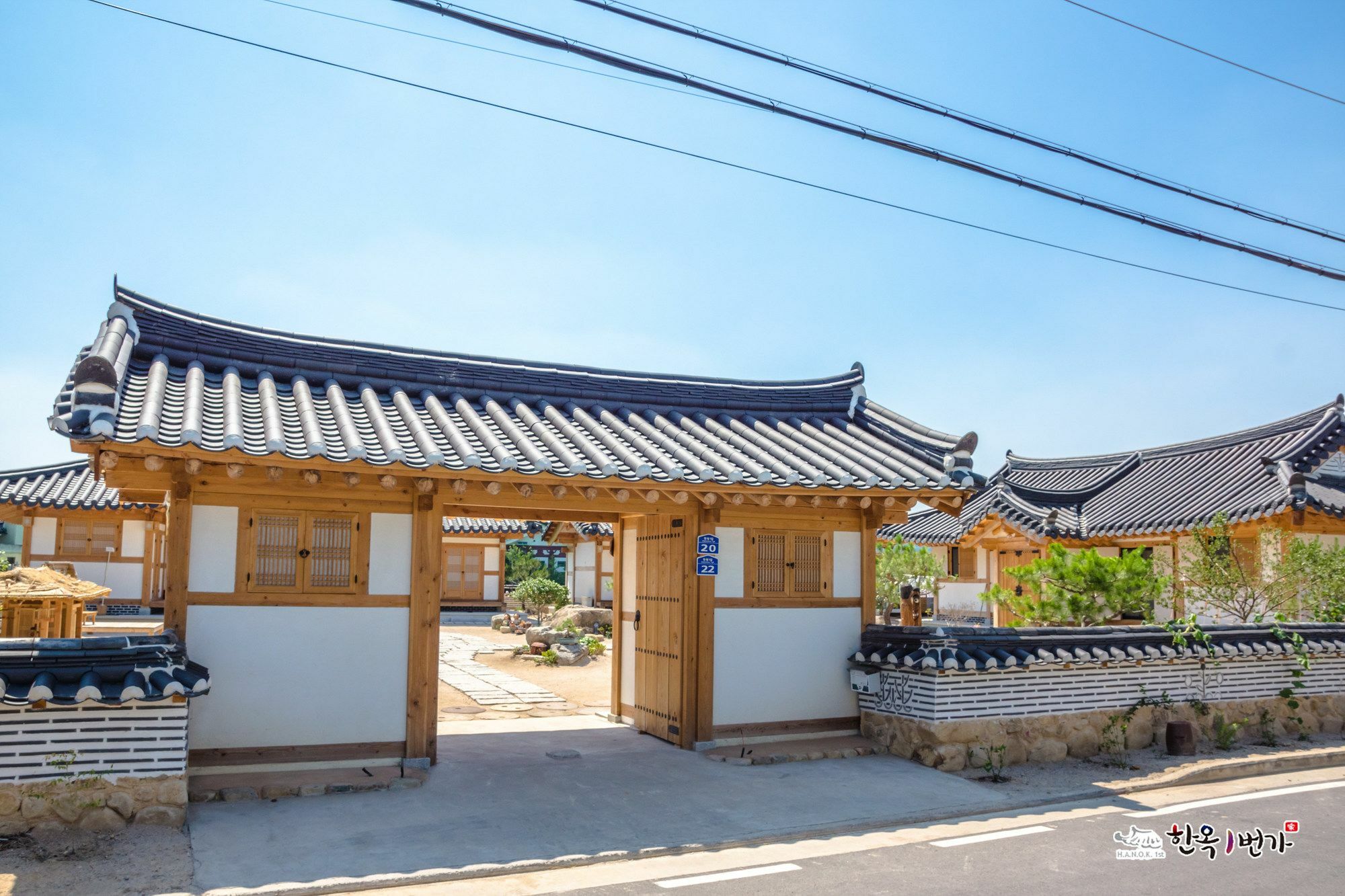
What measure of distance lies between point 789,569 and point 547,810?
405 cm

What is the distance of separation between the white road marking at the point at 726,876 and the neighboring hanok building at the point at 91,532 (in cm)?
2480

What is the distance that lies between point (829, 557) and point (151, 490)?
284 inches

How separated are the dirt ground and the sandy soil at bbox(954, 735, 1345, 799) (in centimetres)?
570

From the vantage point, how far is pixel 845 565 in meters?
10.9

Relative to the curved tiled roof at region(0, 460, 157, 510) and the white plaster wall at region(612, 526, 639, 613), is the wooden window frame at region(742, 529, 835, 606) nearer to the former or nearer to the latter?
the white plaster wall at region(612, 526, 639, 613)

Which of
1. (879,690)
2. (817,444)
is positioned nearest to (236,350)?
(817,444)

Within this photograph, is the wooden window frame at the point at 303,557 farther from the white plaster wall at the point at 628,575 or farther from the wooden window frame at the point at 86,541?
the wooden window frame at the point at 86,541

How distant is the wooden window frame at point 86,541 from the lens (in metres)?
26.4

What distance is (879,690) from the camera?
1033cm

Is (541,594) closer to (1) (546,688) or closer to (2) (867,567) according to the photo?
(1) (546,688)

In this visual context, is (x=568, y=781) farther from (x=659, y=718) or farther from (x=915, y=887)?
(x=915, y=887)

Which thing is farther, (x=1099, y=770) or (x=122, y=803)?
(x=1099, y=770)

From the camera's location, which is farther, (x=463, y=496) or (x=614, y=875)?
(x=463, y=496)

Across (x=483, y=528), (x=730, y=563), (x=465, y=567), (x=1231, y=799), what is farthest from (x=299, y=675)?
(x=465, y=567)
